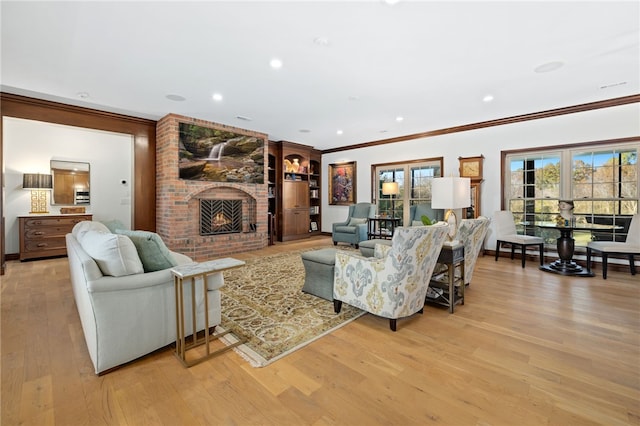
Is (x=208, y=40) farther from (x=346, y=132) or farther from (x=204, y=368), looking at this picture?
(x=346, y=132)

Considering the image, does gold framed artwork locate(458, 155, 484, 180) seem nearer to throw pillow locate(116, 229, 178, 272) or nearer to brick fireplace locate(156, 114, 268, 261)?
brick fireplace locate(156, 114, 268, 261)

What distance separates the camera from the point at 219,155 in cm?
577

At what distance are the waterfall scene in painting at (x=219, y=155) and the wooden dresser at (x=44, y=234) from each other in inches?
88.6

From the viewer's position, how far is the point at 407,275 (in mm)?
2330

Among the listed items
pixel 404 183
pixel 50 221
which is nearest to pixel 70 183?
pixel 50 221

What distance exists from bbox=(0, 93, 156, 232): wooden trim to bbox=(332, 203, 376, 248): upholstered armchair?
3.91 metres

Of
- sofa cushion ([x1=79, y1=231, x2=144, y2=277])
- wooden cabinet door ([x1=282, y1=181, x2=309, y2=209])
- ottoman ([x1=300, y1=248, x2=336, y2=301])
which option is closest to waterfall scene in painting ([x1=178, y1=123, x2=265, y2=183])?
wooden cabinet door ([x1=282, y1=181, x2=309, y2=209])

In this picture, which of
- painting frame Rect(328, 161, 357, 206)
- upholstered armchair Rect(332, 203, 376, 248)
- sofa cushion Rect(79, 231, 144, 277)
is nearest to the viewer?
sofa cushion Rect(79, 231, 144, 277)

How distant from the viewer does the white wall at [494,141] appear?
4.51 m

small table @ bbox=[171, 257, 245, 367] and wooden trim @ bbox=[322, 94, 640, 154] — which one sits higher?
wooden trim @ bbox=[322, 94, 640, 154]

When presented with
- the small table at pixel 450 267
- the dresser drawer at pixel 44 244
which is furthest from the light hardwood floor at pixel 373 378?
the dresser drawer at pixel 44 244

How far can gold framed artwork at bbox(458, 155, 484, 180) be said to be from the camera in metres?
5.68

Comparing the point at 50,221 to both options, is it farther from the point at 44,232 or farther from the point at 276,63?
the point at 276,63

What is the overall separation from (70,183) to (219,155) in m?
2.95
